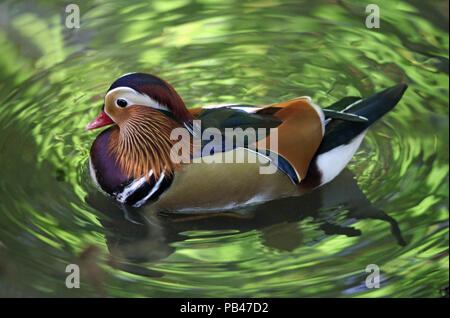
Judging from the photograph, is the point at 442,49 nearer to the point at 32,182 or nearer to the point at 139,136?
the point at 139,136

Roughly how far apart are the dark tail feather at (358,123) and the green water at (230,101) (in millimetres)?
256

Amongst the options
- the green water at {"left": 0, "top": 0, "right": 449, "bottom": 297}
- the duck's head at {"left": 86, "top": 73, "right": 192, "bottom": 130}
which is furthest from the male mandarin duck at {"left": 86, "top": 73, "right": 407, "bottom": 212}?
the green water at {"left": 0, "top": 0, "right": 449, "bottom": 297}

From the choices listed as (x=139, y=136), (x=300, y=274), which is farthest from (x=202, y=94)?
(x=300, y=274)

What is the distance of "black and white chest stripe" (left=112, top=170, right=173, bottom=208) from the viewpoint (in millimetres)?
3754

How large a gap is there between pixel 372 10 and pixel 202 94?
1.45m

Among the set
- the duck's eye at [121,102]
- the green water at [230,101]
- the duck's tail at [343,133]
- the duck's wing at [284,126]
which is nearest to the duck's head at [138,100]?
the duck's eye at [121,102]

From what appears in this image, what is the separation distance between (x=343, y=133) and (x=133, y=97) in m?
1.08

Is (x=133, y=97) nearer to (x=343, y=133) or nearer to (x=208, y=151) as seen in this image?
(x=208, y=151)

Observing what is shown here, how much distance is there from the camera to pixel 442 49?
492cm

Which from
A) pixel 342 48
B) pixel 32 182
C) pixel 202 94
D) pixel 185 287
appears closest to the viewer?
pixel 185 287

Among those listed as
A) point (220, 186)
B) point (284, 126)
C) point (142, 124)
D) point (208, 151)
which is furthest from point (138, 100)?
point (284, 126)

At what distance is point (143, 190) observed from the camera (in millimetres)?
3777

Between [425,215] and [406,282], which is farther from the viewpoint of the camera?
[425,215]

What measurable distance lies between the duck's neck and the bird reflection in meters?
0.22
